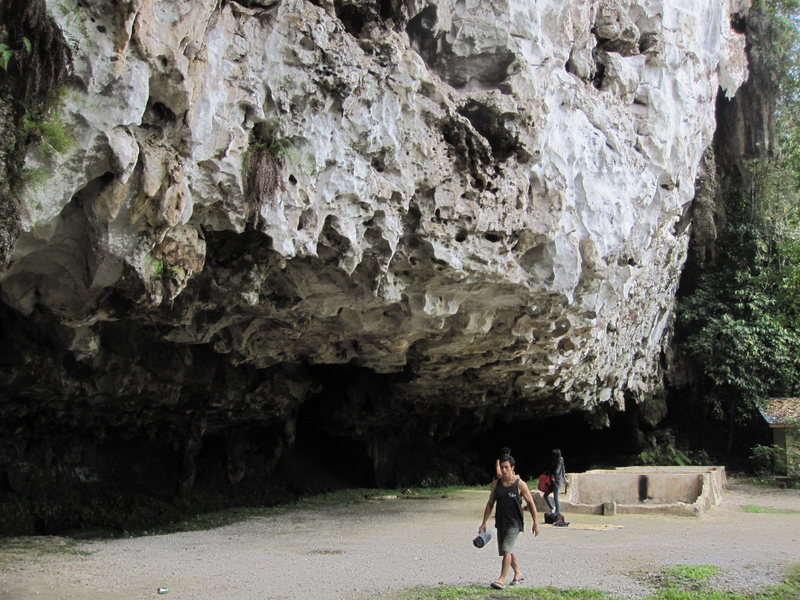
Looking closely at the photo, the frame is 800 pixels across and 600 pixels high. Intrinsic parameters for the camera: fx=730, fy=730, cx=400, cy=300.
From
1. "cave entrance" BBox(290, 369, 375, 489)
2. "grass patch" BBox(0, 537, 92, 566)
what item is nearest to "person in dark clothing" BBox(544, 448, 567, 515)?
"grass patch" BBox(0, 537, 92, 566)

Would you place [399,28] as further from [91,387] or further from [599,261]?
[91,387]

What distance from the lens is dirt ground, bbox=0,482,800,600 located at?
7926 millimetres

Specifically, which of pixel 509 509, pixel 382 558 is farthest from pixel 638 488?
pixel 509 509

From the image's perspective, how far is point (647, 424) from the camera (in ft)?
79.1

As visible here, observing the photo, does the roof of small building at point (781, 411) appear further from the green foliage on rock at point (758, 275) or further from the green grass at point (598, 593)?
the green grass at point (598, 593)

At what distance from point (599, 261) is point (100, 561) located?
9020 millimetres

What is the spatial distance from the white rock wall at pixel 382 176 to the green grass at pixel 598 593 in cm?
404

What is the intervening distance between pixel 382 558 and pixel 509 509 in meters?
3.22

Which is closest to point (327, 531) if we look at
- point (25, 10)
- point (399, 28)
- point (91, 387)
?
point (91, 387)

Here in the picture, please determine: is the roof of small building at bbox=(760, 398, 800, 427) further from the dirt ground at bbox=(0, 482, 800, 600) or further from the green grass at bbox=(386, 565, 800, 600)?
the green grass at bbox=(386, 565, 800, 600)

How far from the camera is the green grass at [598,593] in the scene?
712 centimetres

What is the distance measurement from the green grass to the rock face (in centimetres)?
399

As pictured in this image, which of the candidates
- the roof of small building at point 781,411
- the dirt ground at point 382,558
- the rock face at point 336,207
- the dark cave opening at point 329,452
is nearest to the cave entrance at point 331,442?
the dark cave opening at point 329,452

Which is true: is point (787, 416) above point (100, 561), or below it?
above
